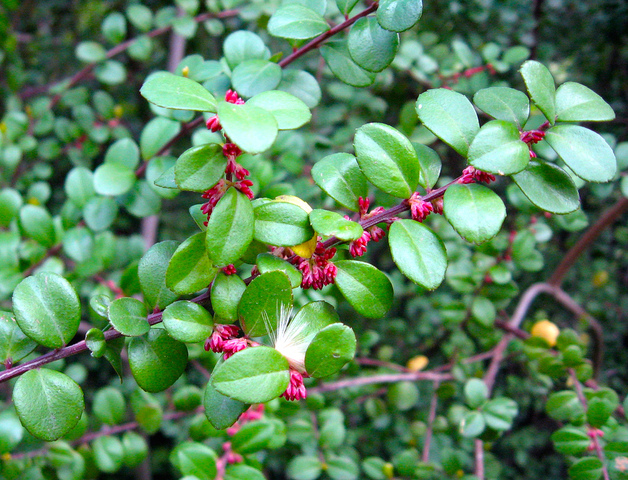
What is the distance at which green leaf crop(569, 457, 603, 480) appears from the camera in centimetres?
71

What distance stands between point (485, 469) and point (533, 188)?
A: 2.92ft

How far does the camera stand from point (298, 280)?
0.49m

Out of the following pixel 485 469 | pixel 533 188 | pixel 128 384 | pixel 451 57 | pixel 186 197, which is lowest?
pixel 128 384

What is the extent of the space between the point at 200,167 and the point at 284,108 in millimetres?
104

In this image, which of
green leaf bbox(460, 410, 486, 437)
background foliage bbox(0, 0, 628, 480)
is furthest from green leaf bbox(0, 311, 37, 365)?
green leaf bbox(460, 410, 486, 437)

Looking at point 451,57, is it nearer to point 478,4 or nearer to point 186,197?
point 478,4

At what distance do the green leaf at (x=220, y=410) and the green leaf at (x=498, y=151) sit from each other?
14.1 inches

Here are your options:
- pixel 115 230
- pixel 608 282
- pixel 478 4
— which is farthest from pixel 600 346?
pixel 115 230

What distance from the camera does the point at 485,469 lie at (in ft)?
3.65

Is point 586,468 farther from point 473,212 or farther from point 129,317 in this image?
point 129,317

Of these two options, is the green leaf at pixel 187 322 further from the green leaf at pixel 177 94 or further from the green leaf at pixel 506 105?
the green leaf at pixel 506 105

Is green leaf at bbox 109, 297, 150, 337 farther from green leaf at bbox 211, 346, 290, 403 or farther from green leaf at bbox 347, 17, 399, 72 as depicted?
green leaf at bbox 347, 17, 399, 72

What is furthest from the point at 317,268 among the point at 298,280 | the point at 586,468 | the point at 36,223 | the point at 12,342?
the point at 36,223

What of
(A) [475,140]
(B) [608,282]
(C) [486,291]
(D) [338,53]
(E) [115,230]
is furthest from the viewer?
(E) [115,230]
